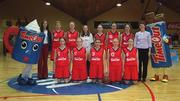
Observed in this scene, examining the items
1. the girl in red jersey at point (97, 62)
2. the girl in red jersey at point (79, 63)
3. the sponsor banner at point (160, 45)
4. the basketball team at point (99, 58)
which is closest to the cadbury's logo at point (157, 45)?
the sponsor banner at point (160, 45)

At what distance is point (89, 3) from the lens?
16.0 meters

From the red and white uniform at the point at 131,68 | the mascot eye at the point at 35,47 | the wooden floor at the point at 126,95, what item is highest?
the mascot eye at the point at 35,47

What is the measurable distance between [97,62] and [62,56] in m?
0.73

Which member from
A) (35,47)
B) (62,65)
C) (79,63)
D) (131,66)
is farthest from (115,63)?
(35,47)

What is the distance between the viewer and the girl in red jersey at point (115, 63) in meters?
6.86

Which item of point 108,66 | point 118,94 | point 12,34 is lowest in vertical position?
point 118,94

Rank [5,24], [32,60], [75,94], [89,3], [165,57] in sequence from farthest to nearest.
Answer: [5,24]
[89,3]
[165,57]
[32,60]
[75,94]

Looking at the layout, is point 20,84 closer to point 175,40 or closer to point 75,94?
point 75,94

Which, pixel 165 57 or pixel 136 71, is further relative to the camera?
pixel 165 57

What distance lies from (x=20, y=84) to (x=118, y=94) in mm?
2049

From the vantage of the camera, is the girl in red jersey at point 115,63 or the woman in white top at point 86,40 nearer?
the girl in red jersey at point 115,63

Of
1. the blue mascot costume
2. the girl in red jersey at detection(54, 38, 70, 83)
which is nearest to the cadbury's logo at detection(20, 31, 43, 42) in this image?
the blue mascot costume

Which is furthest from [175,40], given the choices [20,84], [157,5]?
[20,84]

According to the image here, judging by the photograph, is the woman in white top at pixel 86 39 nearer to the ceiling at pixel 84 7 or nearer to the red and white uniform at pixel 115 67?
the red and white uniform at pixel 115 67
